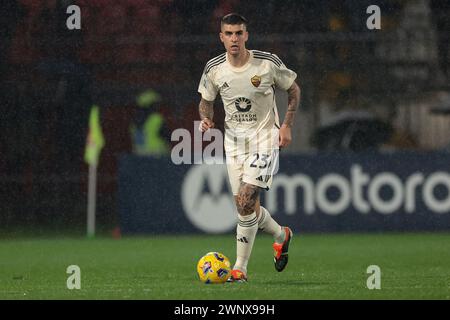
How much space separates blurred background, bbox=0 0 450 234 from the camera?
18359 millimetres

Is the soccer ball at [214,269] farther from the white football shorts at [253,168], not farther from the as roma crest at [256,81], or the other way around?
the as roma crest at [256,81]

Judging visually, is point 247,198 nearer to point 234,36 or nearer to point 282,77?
point 282,77

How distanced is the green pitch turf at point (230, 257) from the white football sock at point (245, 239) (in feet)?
0.61

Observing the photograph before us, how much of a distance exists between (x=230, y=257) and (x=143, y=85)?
559 centimetres

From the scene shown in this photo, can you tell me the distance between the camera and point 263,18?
1894 centimetres

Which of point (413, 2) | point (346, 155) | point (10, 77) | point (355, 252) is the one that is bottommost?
point (355, 252)

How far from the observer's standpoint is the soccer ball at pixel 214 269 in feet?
33.3

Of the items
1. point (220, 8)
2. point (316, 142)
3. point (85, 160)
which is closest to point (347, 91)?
point (316, 142)

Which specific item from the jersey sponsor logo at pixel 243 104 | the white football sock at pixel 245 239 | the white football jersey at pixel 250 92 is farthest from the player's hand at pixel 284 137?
the white football sock at pixel 245 239

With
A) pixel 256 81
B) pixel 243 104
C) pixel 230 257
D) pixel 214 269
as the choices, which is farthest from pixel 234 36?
pixel 230 257

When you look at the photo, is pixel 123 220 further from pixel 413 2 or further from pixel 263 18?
pixel 413 2

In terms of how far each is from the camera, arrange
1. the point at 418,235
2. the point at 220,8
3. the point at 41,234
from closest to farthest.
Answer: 1. the point at 418,235
2. the point at 41,234
3. the point at 220,8

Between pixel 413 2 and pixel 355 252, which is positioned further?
pixel 413 2

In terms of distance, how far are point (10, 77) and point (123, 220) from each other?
2951 millimetres
